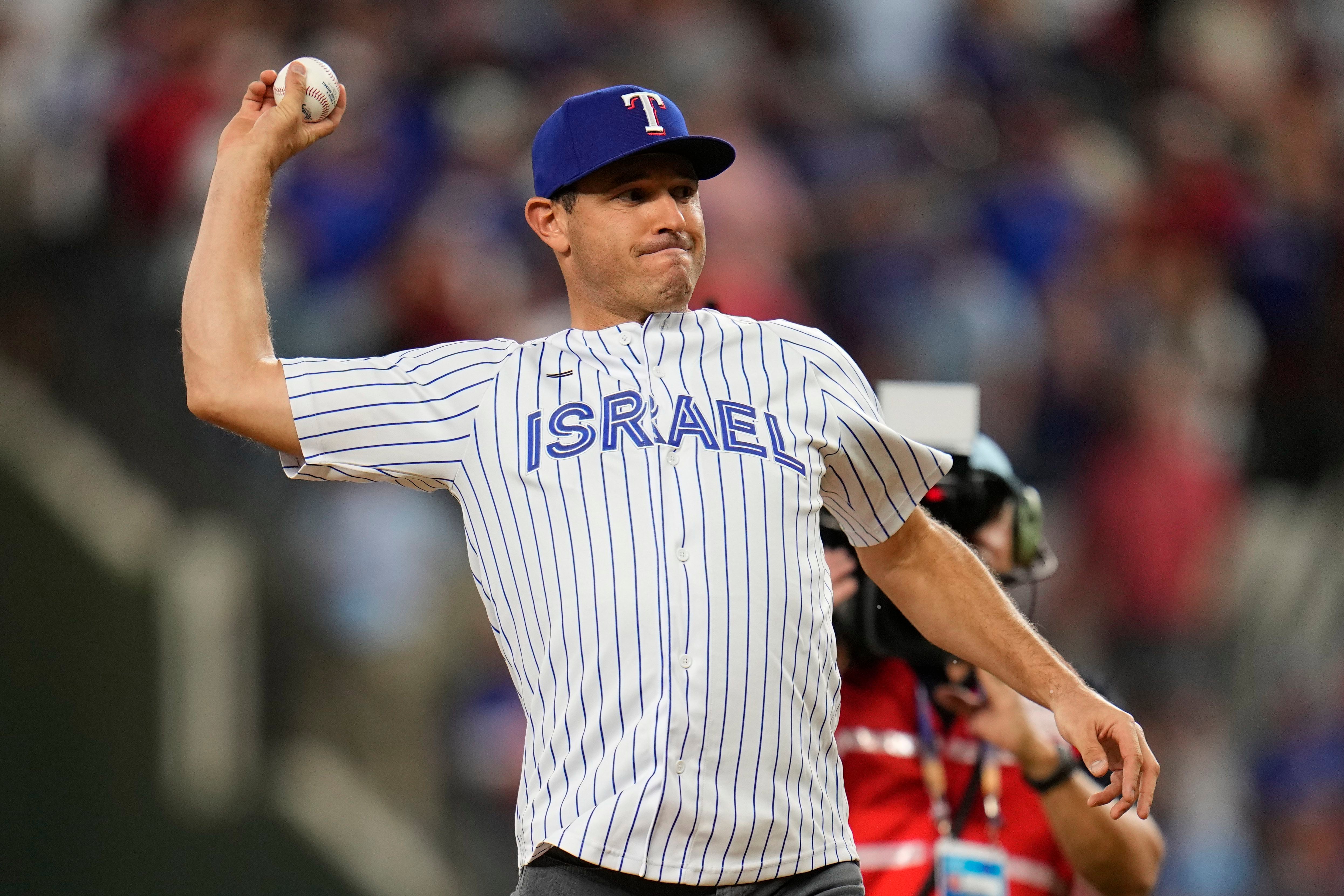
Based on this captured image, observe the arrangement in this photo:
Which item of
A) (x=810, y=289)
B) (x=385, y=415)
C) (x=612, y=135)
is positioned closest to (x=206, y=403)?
(x=385, y=415)

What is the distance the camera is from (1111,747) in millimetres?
2443

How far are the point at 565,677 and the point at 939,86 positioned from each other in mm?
6696

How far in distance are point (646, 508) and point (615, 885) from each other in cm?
53

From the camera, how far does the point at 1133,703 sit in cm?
634

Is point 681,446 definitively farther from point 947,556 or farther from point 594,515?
point 947,556

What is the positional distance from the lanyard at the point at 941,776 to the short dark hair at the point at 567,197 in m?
1.39

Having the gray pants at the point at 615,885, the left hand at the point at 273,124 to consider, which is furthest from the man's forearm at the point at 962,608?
the left hand at the point at 273,124

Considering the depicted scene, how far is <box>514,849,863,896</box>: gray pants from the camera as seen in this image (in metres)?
2.24

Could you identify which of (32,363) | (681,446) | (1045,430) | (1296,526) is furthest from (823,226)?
(681,446)

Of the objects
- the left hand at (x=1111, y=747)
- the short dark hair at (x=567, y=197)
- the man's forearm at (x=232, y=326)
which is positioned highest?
the short dark hair at (x=567, y=197)

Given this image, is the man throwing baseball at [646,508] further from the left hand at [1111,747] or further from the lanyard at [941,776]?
the lanyard at [941,776]

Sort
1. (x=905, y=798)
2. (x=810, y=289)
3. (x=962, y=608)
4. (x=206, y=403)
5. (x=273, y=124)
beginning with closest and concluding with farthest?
(x=206, y=403)
(x=273, y=124)
(x=962, y=608)
(x=905, y=798)
(x=810, y=289)

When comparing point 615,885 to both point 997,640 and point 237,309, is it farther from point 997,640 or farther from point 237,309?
point 237,309

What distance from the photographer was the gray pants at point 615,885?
2.24 m
